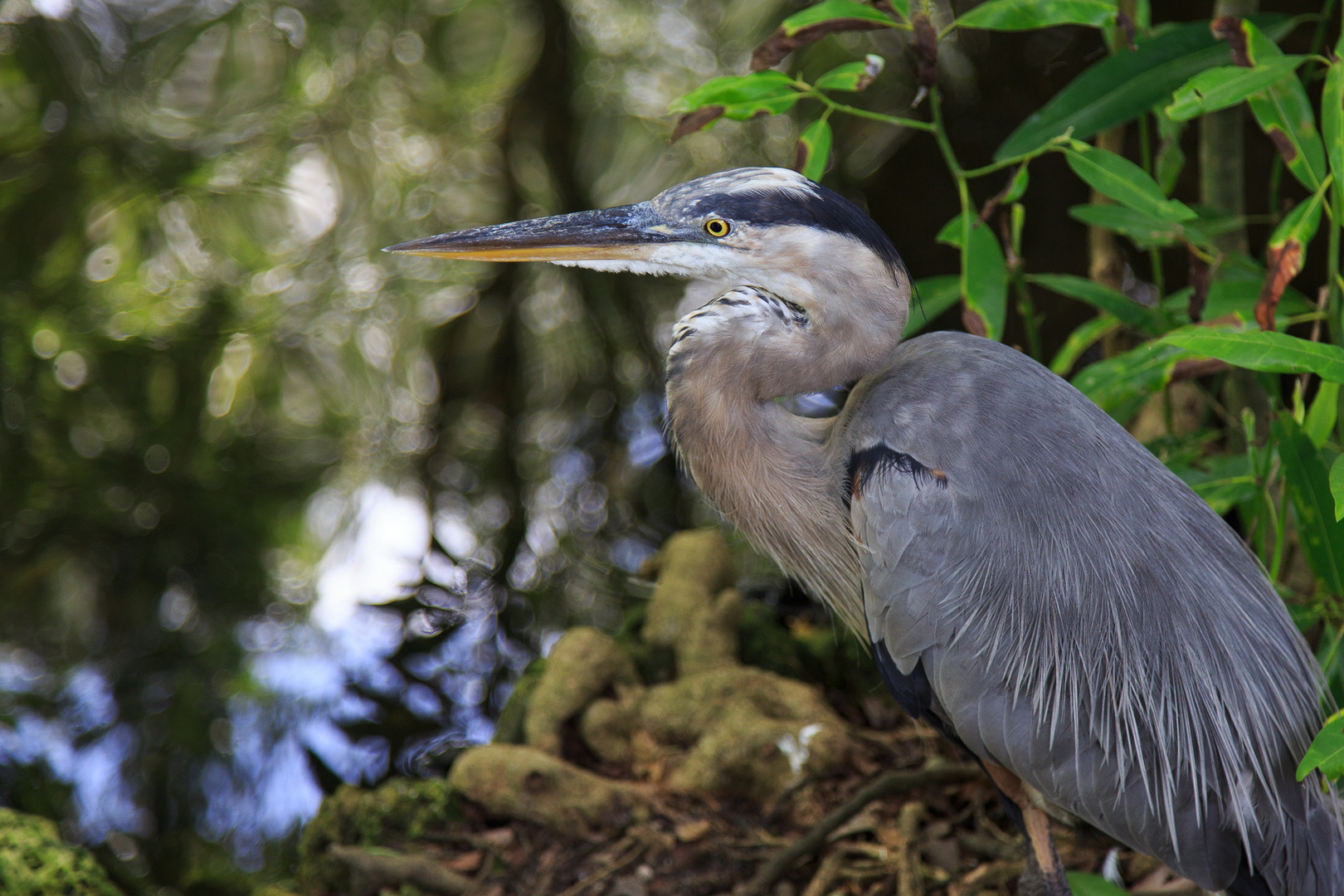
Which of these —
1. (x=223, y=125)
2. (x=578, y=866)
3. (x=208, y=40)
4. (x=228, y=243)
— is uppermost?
(x=208, y=40)

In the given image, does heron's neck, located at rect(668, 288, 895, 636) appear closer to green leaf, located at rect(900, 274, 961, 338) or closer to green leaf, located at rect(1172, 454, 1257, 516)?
green leaf, located at rect(900, 274, 961, 338)

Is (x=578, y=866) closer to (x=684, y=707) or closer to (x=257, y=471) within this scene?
(x=684, y=707)

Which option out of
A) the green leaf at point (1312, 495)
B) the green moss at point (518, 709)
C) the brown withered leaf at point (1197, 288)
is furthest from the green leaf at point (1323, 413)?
the green moss at point (518, 709)

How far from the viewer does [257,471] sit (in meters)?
2.67

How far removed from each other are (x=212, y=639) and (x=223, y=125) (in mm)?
1305

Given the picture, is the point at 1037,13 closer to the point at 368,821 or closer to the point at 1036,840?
the point at 1036,840

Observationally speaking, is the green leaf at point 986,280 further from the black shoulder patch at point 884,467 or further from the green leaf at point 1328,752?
the green leaf at point 1328,752

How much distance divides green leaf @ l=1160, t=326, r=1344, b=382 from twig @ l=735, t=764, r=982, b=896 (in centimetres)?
100

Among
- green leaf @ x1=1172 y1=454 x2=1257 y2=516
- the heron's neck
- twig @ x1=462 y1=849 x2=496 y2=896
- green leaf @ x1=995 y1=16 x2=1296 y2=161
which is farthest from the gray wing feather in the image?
twig @ x1=462 y1=849 x2=496 y2=896

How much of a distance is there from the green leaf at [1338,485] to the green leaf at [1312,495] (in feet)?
1.15

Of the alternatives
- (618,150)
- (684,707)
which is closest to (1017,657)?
(684,707)

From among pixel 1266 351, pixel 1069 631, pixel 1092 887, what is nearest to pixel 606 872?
pixel 1092 887

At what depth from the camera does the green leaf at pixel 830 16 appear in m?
1.48

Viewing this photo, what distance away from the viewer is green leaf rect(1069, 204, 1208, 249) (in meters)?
1.59
